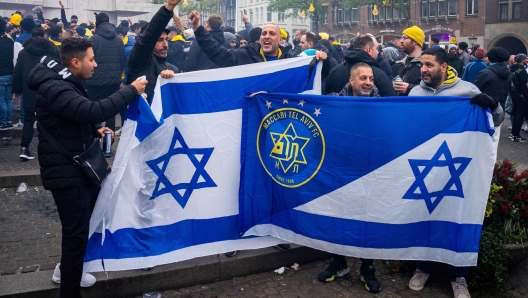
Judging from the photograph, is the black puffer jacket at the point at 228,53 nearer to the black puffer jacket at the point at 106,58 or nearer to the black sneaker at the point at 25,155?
the black puffer jacket at the point at 106,58

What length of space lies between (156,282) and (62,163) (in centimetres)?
141

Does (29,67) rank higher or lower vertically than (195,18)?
lower

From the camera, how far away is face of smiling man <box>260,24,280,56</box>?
18.6 ft

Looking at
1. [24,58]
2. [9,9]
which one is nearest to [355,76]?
[24,58]

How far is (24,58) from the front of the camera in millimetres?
8695

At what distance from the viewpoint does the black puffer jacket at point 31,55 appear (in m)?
8.57

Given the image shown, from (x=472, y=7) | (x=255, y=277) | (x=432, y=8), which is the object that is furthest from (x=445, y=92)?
(x=432, y=8)

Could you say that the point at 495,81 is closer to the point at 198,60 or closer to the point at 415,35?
the point at 415,35

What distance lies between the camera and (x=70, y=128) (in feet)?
12.7

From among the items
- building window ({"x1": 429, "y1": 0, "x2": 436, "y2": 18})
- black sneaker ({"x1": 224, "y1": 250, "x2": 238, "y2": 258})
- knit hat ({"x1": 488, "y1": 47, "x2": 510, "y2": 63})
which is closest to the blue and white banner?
black sneaker ({"x1": 224, "y1": 250, "x2": 238, "y2": 258})

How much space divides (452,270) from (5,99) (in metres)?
8.55

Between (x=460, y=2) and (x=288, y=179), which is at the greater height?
(x=460, y=2)

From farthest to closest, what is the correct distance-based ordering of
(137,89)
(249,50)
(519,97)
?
1. (519,97)
2. (249,50)
3. (137,89)

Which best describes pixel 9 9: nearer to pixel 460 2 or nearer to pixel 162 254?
pixel 162 254
